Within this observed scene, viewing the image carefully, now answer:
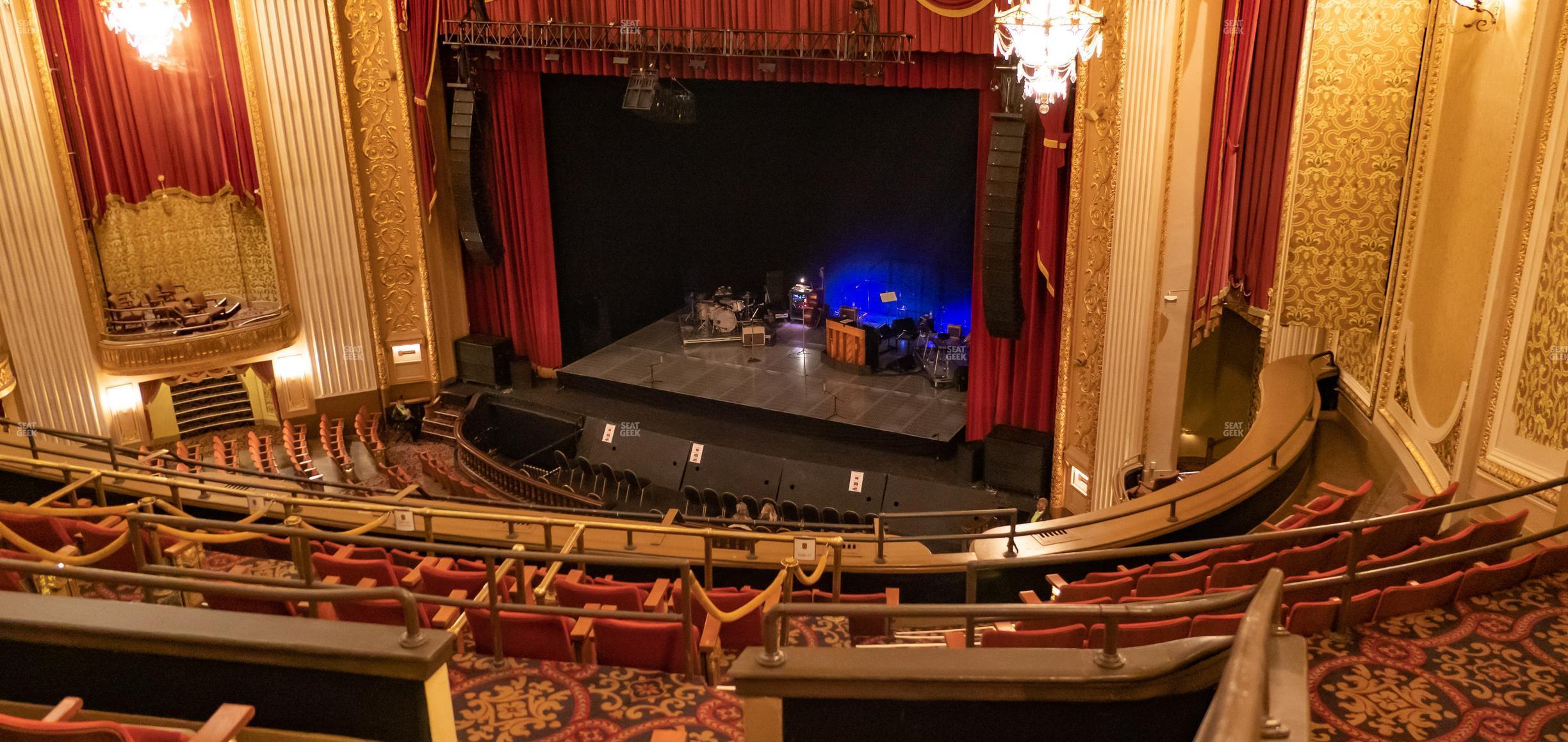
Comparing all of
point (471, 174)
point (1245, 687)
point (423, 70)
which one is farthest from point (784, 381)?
point (1245, 687)

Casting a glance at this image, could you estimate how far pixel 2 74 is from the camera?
10578mm

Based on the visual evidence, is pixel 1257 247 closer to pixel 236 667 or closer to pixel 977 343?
pixel 977 343

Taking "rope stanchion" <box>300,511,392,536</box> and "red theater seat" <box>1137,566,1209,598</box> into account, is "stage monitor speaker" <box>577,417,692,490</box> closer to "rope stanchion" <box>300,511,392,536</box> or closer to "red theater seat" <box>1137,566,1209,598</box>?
"rope stanchion" <box>300,511,392,536</box>

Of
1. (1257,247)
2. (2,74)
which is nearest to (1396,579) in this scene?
(1257,247)

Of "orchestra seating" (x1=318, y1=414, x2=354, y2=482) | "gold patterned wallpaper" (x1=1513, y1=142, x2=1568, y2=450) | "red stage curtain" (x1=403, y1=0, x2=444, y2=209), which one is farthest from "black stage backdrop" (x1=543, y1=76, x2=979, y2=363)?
"gold patterned wallpaper" (x1=1513, y1=142, x2=1568, y2=450)

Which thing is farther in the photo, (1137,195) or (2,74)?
(2,74)

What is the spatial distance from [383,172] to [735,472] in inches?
239

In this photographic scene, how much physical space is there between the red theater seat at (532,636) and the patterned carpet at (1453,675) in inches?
107

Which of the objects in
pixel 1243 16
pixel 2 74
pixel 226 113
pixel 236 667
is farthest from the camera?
pixel 226 113

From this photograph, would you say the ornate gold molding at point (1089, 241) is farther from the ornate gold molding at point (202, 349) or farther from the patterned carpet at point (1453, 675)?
the ornate gold molding at point (202, 349)

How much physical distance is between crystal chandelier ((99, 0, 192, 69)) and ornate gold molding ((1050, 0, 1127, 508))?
996cm

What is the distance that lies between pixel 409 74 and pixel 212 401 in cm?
493

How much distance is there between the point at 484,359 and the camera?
14117 millimetres

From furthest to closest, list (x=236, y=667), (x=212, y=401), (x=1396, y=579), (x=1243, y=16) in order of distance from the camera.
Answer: (x=212, y=401), (x=1243, y=16), (x=1396, y=579), (x=236, y=667)
